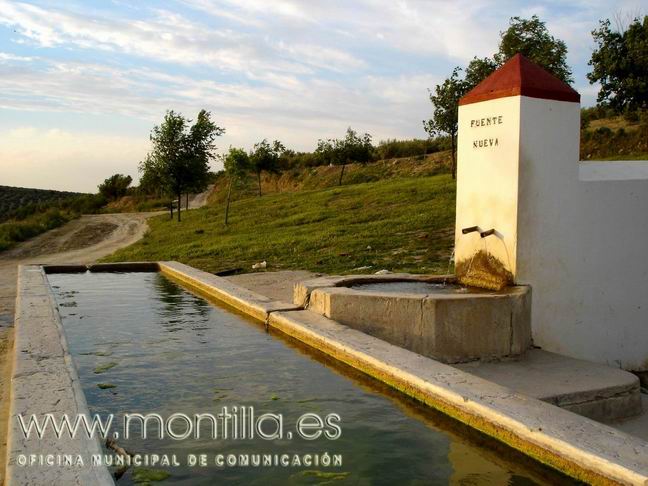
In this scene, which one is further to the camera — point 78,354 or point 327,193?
point 327,193

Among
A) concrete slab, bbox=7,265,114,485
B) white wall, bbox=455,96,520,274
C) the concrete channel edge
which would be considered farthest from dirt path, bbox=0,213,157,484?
white wall, bbox=455,96,520,274

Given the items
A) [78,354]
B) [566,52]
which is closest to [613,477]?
[78,354]

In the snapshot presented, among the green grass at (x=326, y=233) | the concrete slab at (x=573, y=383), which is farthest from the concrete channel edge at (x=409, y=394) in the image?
the green grass at (x=326, y=233)

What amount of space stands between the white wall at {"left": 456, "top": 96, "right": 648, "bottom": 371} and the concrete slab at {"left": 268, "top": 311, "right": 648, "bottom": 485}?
2.82 meters

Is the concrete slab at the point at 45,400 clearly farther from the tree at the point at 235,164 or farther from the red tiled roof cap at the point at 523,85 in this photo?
the tree at the point at 235,164

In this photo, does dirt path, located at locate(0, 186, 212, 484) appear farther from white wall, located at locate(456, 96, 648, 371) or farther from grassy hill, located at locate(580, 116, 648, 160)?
grassy hill, located at locate(580, 116, 648, 160)

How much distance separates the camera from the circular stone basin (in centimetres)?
804

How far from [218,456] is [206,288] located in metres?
6.55

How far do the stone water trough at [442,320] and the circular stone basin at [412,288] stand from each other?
876 millimetres

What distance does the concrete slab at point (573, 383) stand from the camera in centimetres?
579

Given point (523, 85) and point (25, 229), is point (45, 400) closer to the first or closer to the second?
point (523, 85)

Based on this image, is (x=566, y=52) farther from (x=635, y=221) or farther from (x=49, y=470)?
(x=49, y=470)

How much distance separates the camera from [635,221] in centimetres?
852

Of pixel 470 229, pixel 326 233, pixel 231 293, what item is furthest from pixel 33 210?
pixel 470 229
